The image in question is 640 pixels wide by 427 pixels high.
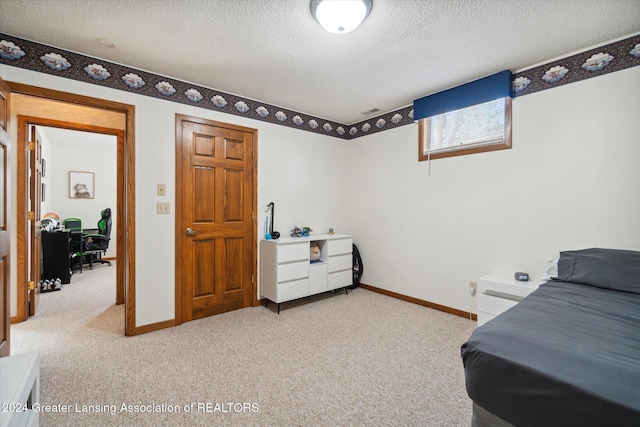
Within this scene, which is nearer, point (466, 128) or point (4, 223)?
point (4, 223)

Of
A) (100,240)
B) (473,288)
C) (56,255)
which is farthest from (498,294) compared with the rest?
(100,240)

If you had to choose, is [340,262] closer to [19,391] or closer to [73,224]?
[19,391]

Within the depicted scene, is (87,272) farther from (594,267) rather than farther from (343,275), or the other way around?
(594,267)

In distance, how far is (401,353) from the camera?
233 cm

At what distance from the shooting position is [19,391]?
0.93m

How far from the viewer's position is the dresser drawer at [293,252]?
321 centimetres

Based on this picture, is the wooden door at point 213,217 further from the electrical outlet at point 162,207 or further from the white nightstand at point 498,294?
the white nightstand at point 498,294

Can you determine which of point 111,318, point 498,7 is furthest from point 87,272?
point 498,7

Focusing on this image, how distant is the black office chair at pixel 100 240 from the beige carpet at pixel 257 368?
2.49 metres

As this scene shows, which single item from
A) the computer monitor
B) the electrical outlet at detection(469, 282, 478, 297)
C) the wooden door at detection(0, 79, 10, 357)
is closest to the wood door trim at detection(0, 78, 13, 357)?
the wooden door at detection(0, 79, 10, 357)

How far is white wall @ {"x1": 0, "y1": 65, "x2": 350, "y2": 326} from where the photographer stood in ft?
8.77

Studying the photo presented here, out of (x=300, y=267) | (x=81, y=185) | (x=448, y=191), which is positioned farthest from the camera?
(x=81, y=185)

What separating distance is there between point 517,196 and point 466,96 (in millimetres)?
1154

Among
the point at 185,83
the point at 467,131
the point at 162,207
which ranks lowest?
the point at 162,207
